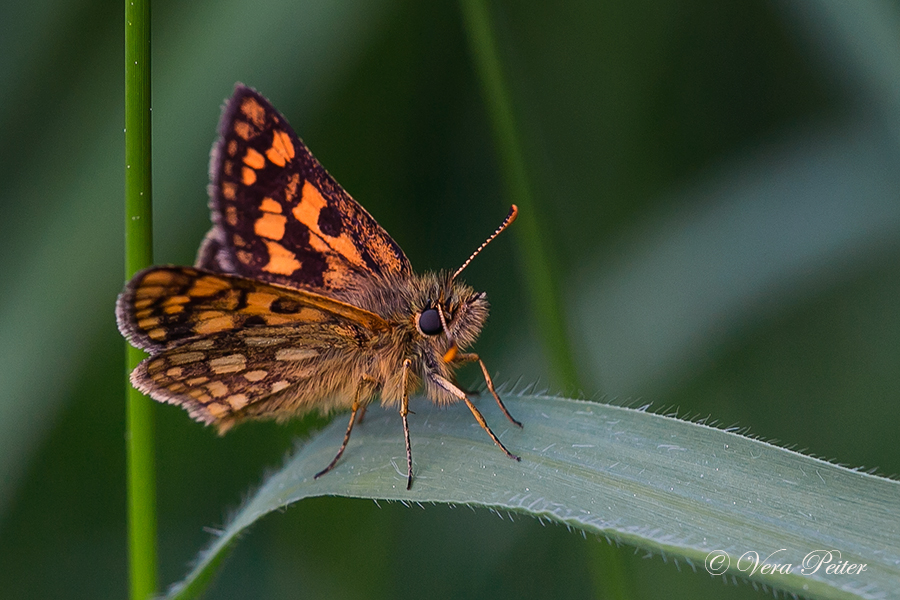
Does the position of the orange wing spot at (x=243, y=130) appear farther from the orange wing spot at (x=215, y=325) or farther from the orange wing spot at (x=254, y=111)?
the orange wing spot at (x=215, y=325)

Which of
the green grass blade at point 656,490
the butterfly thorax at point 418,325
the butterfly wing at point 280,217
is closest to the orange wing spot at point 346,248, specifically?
the butterfly wing at point 280,217

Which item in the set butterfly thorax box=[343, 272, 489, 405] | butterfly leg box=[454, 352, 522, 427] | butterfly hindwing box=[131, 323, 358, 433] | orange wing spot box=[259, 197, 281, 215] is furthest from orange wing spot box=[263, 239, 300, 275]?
butterfly leg box=[454, 352, 522, 427]

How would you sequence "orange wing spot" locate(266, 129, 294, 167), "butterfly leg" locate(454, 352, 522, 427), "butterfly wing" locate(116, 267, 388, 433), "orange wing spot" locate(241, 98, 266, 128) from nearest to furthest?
"butterfly wing" locate(116, 267, 388, 433) < "butterfly leg" locate(454, 352, 522, 427) < "orange wing spot" locate(241, 98, 266, 128) < "orange wing spot" locate(266, 129, 294, 167)

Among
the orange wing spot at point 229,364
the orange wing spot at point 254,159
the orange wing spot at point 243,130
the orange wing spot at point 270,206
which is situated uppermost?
the orange wing spot at point 243,130

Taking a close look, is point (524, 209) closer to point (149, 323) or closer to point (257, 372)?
point (257, 372)

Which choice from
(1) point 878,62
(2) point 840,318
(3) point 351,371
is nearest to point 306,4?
(3) point 351,371

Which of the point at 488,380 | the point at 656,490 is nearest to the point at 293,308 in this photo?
the point at 488,380

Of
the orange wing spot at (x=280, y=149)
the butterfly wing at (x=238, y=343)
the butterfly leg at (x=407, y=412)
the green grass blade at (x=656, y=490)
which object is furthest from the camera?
the orange wing spot at (x=280, y=149)

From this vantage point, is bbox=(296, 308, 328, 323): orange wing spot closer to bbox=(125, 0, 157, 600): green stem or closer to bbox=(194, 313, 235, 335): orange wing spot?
bbox=(194, 313, 235, 335): orange wing spot
